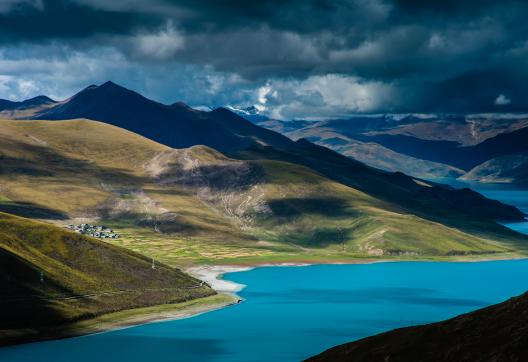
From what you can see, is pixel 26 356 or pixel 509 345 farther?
pixel 26 356

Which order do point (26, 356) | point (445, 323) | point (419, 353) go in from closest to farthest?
point (419, 353) < point (445, 323) < point (26, 356)

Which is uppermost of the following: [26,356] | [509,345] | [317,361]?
[509,345]

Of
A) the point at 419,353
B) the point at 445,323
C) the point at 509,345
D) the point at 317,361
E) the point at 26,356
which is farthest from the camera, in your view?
the point at 26,356

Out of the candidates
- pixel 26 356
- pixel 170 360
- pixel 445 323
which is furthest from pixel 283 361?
pixel 445 323

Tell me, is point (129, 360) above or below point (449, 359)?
below

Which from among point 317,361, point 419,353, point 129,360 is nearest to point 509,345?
point 419,353

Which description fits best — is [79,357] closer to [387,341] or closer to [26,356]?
[26,356]
